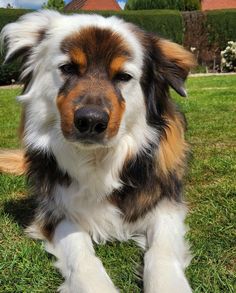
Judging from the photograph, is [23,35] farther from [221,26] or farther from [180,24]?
[221,26]

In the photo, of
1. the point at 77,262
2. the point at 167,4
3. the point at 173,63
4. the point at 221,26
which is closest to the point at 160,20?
the point at 221,26

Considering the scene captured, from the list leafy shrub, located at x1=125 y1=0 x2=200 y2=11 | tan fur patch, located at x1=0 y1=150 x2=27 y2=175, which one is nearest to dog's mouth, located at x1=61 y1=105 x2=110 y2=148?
tan fur patch, located at x1=0 y1=150 x2=27 y2=175

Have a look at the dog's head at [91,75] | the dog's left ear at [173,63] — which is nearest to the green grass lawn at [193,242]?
the dog's head at [91,75]

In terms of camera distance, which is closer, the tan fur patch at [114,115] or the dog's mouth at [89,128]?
the dog's mouth at [89,128]

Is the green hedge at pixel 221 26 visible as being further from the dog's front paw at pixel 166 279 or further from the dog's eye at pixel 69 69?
the dog's front paw at pixel 166 279

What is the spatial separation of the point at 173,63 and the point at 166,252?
4.44 feet

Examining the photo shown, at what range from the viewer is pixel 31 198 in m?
3.81

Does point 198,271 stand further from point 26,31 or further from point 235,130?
point 235,130

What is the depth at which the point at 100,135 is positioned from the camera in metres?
2.61

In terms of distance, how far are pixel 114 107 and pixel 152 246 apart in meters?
0.85

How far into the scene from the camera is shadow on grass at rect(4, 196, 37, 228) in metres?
3.43

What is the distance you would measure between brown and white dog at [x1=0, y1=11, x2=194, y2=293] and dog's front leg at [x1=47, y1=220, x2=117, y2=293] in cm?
1

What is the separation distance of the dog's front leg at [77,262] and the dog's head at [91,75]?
60 centimetres

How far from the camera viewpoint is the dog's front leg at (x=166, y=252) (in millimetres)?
2291
